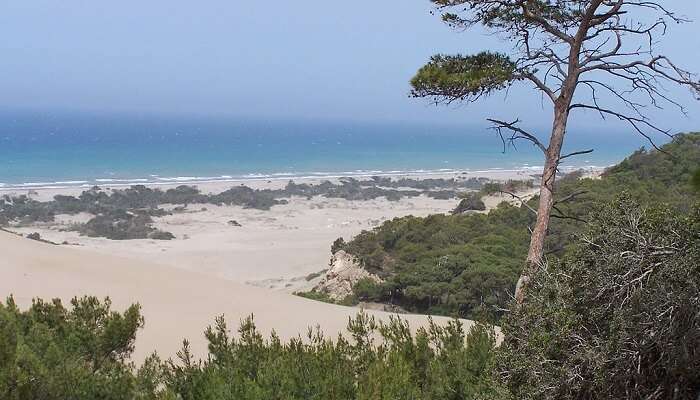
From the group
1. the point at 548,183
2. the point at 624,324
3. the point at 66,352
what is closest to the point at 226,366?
the point at 66,352

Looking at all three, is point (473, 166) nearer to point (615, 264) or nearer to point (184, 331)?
point (184, 331)

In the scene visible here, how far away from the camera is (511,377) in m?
4.98

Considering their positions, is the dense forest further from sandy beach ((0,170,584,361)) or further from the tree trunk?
the tree trunk

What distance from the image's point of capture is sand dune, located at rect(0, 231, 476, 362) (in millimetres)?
11148

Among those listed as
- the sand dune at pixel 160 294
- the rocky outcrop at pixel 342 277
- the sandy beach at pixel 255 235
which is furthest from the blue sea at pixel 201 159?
the sand dune at pixel 160 294

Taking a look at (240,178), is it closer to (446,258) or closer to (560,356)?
(446,258)

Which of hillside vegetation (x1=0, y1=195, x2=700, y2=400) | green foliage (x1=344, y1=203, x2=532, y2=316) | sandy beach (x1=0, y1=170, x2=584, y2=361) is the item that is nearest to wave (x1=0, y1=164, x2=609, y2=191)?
sandy beach (x1=0, y1=170, x2=584, y2=361)

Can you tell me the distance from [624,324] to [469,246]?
1479 centimetres

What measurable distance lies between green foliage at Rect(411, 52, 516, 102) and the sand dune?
533 cm

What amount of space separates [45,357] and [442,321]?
8040mm

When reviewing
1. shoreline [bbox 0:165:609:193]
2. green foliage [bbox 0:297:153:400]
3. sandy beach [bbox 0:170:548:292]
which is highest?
shoreline [bbox 0:165:609:193]

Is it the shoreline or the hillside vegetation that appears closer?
the hillside vegetation

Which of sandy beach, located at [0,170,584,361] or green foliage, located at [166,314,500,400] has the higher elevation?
green foliage, located at [166,314,500,400]


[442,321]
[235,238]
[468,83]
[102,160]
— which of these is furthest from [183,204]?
[468,83]
